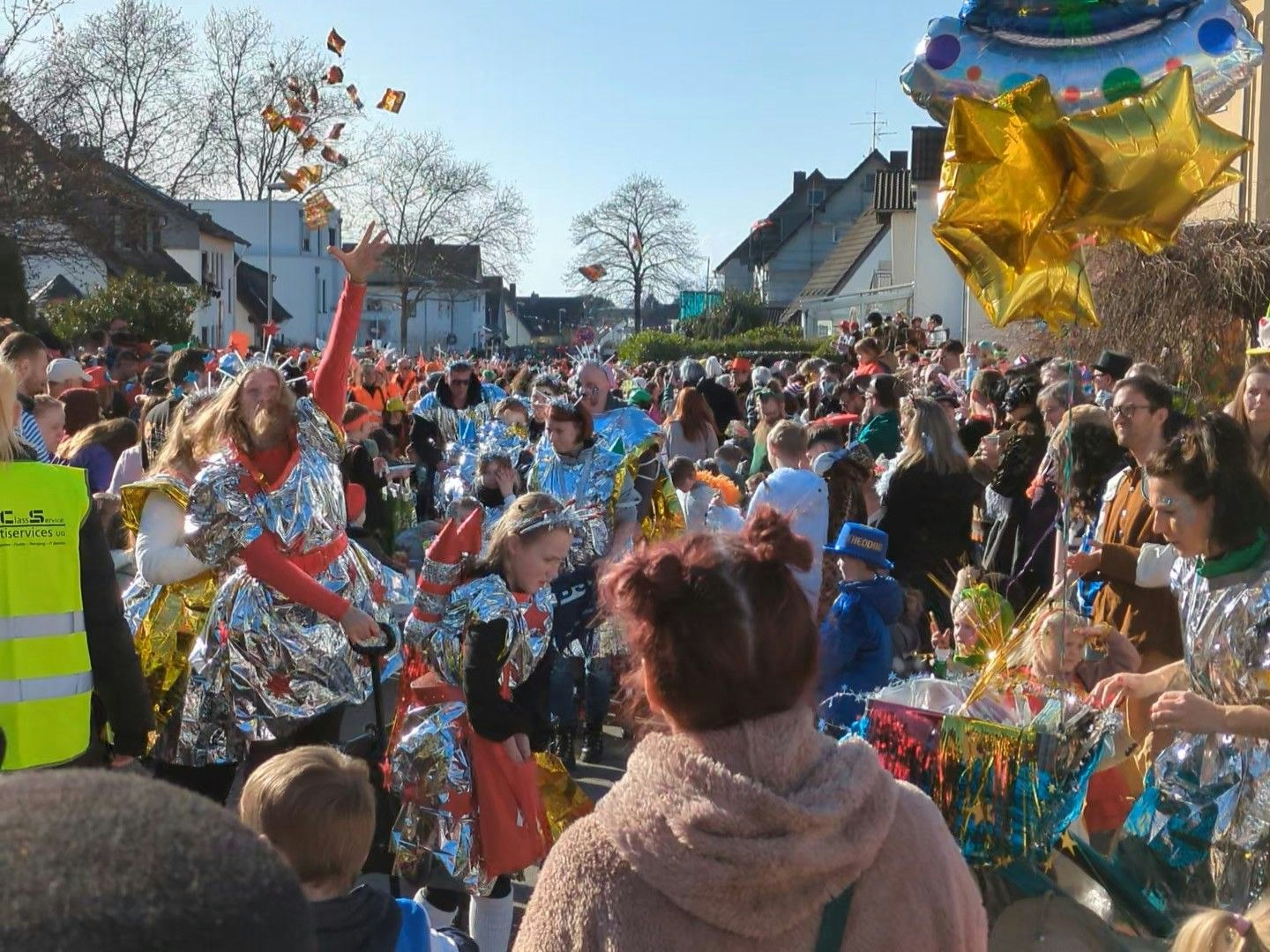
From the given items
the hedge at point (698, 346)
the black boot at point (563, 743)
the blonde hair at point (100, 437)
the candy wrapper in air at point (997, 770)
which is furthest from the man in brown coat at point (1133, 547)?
the hedge at point (698, 346)

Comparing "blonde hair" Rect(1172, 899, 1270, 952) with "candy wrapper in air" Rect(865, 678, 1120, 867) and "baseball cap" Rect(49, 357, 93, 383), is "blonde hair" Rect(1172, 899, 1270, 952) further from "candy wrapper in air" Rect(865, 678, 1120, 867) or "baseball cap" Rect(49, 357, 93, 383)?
"baseball cap" Rect(49, 357, 93, 383)

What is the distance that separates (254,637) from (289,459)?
0.63 metres

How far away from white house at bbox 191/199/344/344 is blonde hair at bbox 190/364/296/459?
68273 millimetres

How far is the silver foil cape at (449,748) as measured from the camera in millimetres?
4414

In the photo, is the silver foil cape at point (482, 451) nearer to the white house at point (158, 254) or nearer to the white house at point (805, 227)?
the white house at point (158, 254)

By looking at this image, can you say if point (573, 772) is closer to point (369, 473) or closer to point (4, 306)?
point (369, 473)

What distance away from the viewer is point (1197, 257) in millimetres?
15727

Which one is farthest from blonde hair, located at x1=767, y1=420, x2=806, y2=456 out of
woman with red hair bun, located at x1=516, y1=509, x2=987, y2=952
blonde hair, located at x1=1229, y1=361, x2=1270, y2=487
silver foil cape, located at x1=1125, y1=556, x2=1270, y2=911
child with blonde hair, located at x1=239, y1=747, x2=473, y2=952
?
woman with red hair bun, located at x1=516, y1=509, x2=987, y2=952

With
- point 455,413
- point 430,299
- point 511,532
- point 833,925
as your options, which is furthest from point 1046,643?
point 430,299

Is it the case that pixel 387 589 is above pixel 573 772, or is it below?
above

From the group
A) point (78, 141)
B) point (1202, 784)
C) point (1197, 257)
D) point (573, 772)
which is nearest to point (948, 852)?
point (1202, 784)

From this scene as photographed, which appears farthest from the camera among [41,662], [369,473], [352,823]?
[369,473]

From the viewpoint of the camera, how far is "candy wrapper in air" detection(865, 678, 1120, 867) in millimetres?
3377

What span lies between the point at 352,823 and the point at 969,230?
2962 mm
